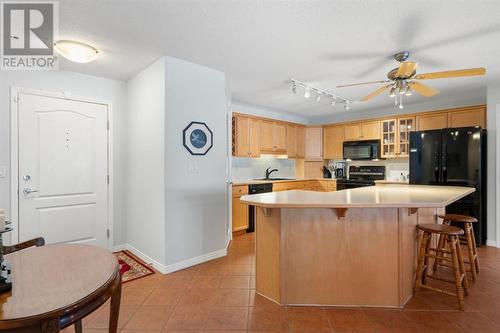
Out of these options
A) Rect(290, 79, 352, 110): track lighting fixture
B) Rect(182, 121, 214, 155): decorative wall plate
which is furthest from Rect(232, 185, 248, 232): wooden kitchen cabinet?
Rect(290, 79, 352, 110): track lighting fixture

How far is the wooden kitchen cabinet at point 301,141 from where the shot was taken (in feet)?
19.2

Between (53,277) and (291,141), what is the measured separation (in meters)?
4.98

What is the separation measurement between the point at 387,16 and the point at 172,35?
5.98ft

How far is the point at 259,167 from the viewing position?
18.1ft

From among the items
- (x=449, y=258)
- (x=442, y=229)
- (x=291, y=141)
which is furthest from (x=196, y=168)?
(x=291, y=141)

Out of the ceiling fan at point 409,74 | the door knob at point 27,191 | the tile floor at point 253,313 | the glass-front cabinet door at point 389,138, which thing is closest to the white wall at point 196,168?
the tile floor at point 253,313

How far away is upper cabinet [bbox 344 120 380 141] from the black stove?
0.66 meters

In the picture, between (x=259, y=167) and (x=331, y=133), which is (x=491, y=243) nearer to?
(x=331, y=133)

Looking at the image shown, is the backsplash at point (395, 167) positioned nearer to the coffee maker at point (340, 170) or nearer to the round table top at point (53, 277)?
the coffee maker at point (340, 170)

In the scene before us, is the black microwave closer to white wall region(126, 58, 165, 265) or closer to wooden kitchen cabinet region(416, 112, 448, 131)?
wooden kitchen cabinet region(416, 112, 448, 131)

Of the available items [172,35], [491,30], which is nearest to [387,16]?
[491,30]

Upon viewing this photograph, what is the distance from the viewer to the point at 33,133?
9.80 feet

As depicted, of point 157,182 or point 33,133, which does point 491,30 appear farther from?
point 33,133

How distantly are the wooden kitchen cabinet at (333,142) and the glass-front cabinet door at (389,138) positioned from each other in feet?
2.78
